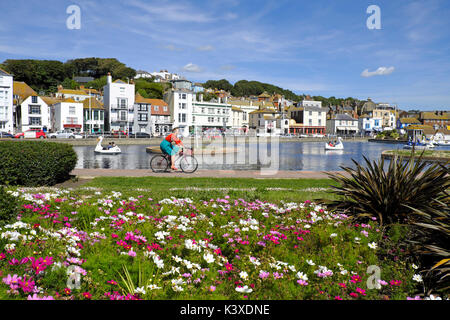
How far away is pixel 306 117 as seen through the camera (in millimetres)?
121312

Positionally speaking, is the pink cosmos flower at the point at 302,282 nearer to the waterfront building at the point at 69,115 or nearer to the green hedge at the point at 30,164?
the green hedge at the point at 30,164

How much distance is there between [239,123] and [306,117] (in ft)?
82.5

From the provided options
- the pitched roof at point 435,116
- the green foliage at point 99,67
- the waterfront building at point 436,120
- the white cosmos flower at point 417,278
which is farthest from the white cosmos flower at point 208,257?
the pitched roof at point 435,116

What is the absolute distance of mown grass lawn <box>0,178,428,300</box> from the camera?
4039mm

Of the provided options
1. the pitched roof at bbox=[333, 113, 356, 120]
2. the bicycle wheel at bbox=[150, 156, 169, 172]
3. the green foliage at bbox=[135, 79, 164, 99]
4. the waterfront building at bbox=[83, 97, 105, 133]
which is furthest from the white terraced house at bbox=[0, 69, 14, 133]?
the pitched roof at bbox=[333, 113, 356, 120]

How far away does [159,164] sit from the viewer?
53.9 ft

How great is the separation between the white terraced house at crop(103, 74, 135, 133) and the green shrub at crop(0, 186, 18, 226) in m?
80.5

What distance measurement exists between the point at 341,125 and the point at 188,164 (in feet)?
400

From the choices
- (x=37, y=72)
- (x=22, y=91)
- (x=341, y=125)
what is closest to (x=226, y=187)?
(x=22, y=91)

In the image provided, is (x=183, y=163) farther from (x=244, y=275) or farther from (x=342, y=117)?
(x=342, y=117)

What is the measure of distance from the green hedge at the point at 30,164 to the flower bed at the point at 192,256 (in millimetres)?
4786

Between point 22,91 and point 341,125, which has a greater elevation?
point 22,91
